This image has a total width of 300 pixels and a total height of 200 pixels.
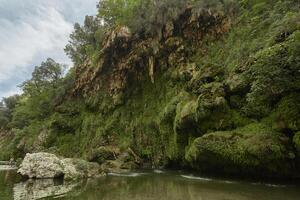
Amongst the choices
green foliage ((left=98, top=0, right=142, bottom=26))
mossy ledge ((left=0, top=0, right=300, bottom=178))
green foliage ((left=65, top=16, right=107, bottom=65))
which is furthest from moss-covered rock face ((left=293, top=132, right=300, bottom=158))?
green foliage ((left=65, top=16, right=107, bottom=65))

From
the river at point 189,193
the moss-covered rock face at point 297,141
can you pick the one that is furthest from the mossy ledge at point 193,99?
the river at point 189,193

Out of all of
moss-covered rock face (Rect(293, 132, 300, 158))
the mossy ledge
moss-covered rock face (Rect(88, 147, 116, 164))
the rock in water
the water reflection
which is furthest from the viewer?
moss-covered rock face (Rect(88, 147, 116, 164))

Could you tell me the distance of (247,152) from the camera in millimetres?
14195

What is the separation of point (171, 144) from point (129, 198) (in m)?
12.2

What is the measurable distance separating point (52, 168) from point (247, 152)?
13.7 metres

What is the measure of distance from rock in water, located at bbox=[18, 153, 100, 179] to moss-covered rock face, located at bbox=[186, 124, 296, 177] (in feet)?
27.3

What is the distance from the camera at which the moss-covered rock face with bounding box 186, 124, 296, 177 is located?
13.3 metres

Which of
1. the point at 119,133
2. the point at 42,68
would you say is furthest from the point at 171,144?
the point at 42,68

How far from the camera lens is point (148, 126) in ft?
96.7

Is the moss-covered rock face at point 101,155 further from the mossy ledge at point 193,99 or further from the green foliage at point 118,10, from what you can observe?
the green foliage at point 118,10

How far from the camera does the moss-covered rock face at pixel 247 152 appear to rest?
43.7ft

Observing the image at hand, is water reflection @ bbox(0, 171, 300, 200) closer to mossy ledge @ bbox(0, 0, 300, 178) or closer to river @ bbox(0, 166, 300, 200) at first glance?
river @ bbox(0, 166, 300, 200)

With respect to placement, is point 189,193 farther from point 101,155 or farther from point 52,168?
point 101,155

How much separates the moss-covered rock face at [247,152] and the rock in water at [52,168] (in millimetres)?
8333
